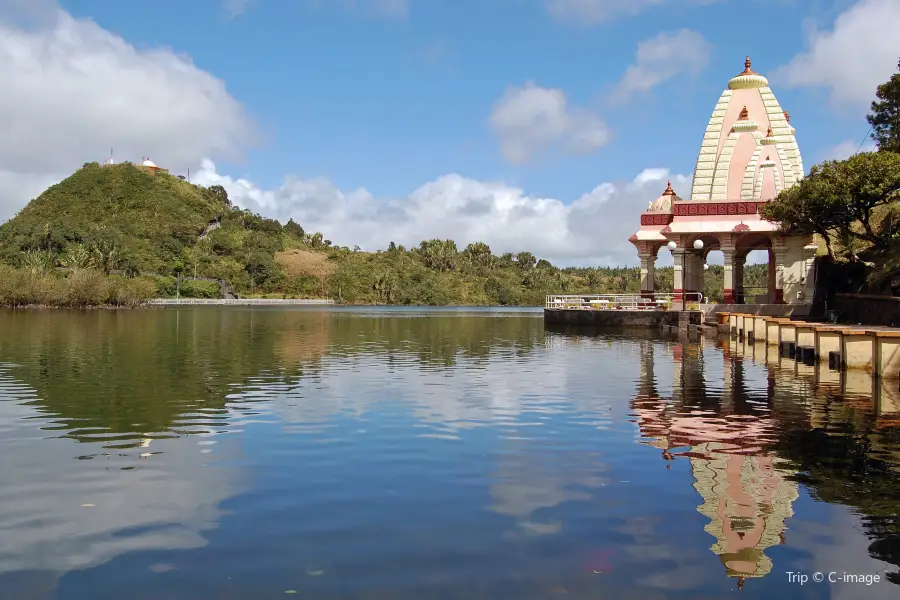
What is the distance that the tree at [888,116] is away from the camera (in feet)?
148

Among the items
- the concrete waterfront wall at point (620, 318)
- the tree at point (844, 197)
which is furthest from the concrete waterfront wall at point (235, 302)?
the tree at point (844, 197)

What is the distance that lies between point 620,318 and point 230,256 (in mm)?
120495

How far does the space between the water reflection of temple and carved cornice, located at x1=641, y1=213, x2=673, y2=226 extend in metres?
32.2

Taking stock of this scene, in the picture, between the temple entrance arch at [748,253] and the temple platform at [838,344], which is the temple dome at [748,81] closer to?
the temple entrance arch at [748,253]

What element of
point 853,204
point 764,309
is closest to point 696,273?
point 764,309

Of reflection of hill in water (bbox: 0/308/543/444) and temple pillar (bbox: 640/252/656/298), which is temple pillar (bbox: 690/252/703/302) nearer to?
temple pillar (bbox: 640/252/656/298)

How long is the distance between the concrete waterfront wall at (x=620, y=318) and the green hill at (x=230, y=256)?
79.3 meters

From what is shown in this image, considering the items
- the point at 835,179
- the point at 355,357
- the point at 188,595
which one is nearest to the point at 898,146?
the point at 835,179

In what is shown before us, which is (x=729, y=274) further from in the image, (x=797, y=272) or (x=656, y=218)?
(x=656, y=218)

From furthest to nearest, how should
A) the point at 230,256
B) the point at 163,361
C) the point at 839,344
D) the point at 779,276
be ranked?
1. the point at 230,256
2. the point at 779,276
3. the point at 163,361
4. the point at 839,344

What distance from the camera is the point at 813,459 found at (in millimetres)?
10734

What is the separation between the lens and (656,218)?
2018 inches

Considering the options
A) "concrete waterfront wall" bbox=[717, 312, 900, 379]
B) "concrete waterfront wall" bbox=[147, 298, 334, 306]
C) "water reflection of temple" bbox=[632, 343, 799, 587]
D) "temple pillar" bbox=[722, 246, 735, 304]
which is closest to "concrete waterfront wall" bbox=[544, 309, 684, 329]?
"temple pillar" bbox=[722, 246, 735, 304]

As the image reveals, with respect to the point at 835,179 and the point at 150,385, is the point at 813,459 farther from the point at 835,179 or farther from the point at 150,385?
the point at 835,179
